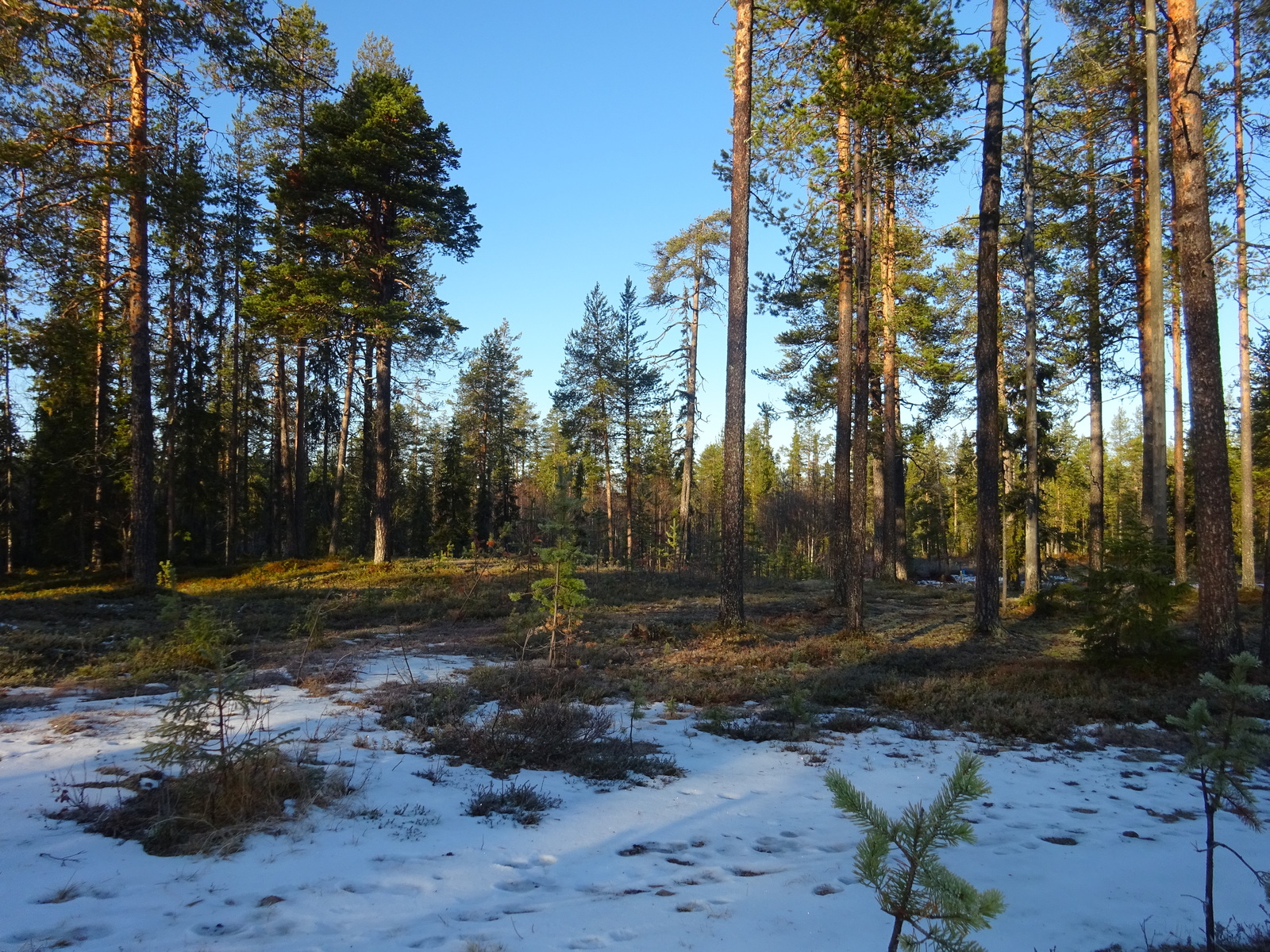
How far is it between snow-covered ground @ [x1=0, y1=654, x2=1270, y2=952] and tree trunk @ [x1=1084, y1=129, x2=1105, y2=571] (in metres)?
8.94

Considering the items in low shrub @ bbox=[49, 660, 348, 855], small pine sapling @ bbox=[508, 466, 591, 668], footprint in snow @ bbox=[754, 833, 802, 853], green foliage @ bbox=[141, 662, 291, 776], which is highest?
small pine sapling @ bbox=[508, 466, 591, 668]

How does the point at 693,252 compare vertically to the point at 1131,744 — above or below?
above

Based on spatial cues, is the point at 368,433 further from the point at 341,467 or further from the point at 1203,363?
the point at 1203,363

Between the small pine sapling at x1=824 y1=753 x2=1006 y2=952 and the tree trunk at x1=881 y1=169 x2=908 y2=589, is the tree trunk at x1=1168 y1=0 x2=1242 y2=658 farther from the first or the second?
the small pine sapling at x1=824 y1=753 x2=1006 y2=952

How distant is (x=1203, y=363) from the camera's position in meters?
8.91

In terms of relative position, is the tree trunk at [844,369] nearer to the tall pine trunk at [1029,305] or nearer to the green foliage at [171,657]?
the tall pine trunk at [1029,305]

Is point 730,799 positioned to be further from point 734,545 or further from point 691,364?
point 691,364

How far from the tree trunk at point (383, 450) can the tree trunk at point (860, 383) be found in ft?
45.0

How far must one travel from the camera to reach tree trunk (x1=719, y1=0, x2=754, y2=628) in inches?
464

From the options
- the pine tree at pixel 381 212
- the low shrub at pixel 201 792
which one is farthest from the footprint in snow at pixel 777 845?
the pine tree at pixel 381 212

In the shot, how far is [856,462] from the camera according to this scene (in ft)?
45.3

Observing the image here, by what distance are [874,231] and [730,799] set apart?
1506cm

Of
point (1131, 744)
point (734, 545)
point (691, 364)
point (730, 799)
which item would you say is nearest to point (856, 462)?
point (734, 545)

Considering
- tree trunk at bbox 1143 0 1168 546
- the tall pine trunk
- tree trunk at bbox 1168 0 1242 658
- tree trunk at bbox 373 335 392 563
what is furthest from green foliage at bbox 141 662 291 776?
tree trunk at bbox 373 335 392 563
